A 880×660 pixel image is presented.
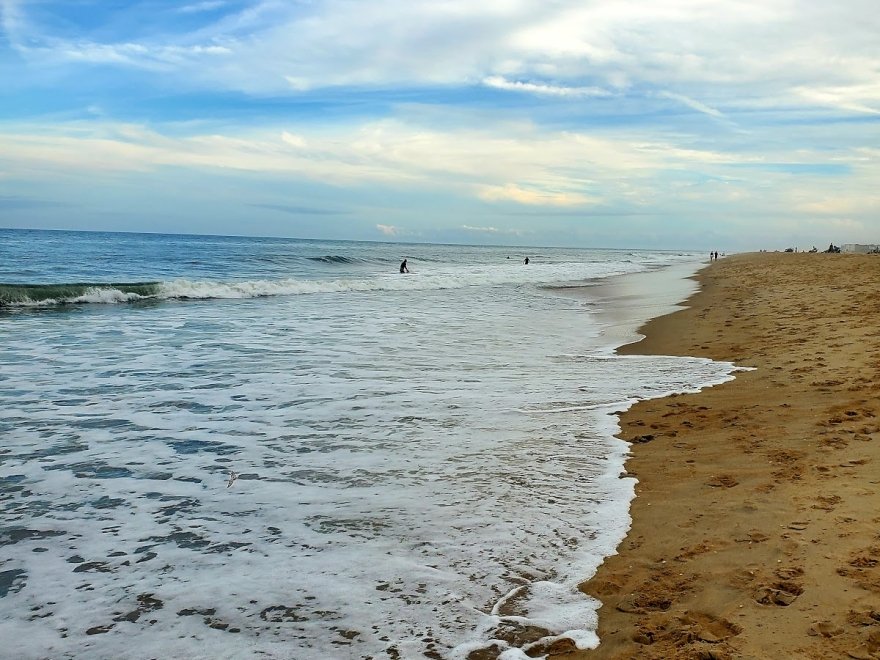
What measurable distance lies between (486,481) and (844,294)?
1573 centimetres

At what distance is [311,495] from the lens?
4.83m

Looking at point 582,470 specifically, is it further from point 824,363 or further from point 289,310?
point 289,310

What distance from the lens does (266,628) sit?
313 centimetres

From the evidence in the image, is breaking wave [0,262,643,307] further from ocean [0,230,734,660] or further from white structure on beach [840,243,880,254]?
white structure on beach [840,243,880,254]

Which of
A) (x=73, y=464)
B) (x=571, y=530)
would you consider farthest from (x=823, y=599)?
(x=73, y=464)

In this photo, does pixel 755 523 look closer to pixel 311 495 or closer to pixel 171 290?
pixel 311 495

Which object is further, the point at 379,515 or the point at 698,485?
the point at 698,485

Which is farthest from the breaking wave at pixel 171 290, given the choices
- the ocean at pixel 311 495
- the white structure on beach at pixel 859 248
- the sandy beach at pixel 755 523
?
the white structure on beach at pixel 859 248

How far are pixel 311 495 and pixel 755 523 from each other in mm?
3131

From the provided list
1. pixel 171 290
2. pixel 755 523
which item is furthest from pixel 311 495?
pixel 171 290

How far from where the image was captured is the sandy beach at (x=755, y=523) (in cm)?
290

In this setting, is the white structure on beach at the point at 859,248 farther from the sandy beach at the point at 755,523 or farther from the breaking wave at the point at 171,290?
the sandy beach at the point at 755,523

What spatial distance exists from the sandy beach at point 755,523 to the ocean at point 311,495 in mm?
265

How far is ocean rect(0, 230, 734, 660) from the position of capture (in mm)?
3172
